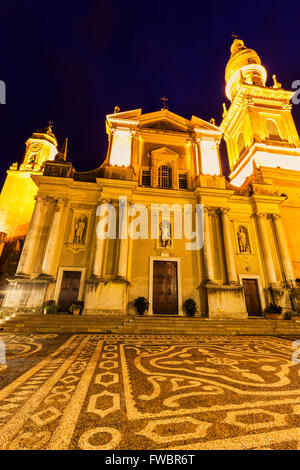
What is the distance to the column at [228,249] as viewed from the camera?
489 inches

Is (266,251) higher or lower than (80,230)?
lower

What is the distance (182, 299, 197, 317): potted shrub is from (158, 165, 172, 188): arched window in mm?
8821

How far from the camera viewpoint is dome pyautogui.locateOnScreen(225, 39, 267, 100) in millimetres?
26419

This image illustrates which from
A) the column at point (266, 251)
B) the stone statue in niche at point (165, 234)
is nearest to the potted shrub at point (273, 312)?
the column at point (266, 251)

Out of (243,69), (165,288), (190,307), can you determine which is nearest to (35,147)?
(165,288)

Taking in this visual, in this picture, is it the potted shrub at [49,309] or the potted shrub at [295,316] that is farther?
the potted shrub at [295,316]

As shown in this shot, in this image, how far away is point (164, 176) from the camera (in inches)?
643

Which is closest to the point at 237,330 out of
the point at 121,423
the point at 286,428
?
the point at 286,428

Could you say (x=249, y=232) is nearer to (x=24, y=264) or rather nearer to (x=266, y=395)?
(x=266, y=395)

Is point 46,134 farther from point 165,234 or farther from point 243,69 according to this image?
point 243,69

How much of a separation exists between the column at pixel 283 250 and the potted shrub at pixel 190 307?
6.50m

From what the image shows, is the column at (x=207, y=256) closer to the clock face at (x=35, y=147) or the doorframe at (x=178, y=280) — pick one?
the doorframe at (x=178, y=280)

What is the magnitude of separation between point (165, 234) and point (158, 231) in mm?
523
